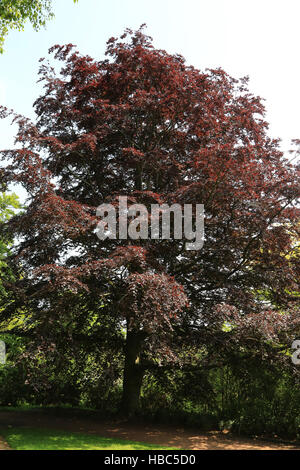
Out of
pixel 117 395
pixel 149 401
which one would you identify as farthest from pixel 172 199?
pixel 117 395

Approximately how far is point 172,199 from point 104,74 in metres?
4.51

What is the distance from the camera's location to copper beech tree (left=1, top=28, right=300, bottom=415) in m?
7.11

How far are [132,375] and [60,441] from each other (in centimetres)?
291

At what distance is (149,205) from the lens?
27.8ft

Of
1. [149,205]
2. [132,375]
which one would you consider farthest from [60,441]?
[149,205]

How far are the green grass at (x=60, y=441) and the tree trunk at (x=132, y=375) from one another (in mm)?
1903

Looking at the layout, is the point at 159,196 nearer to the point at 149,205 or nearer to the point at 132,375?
the point at 149,205

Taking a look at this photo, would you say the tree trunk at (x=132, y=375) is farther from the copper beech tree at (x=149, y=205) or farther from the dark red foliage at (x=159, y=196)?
the dark red foliage at (x=159, y=196)

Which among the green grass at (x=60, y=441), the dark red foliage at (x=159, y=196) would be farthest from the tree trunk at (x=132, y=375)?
the green grass at (x=60, y=441)

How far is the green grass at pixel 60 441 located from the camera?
261 inches

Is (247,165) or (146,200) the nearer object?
(247,165)
